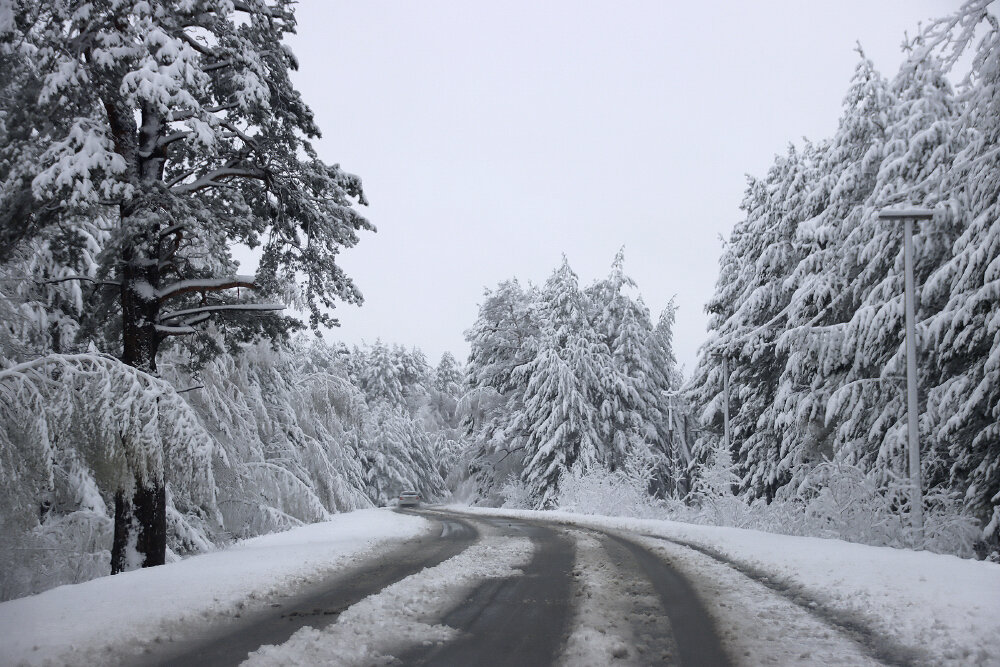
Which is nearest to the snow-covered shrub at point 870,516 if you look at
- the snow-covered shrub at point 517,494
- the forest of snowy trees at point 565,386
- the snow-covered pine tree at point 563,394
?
the forest of snowy trees at point 565,386

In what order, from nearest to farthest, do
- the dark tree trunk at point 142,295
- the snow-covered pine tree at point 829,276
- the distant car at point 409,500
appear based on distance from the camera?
the dark tree trunk at point 142,295
the snow-covered pine tree at point 829,276
the distant car at point 409,500

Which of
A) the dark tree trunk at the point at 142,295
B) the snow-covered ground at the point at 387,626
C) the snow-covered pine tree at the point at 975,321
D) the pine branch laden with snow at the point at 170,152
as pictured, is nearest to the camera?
the snow-covered ground at the point at 387,626

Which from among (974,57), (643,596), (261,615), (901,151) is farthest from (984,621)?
(901,151)

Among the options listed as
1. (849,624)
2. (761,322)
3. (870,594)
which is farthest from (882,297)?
(849,624)

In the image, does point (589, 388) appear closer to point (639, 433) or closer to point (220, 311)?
point (639, 433)

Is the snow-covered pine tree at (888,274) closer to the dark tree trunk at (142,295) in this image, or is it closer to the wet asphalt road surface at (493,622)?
the wet asphalt road surface at (493,622)

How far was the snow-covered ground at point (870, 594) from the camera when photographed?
6312 millimetres

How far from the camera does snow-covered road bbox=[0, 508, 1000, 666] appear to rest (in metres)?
6.08

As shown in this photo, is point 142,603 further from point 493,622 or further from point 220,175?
point 220,175

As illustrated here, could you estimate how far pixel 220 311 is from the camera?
1232 cm

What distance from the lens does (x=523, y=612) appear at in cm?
790

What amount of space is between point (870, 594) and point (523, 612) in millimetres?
3918

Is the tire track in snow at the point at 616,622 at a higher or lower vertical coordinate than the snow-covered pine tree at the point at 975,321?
lower

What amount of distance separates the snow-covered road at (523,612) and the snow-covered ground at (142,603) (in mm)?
24
